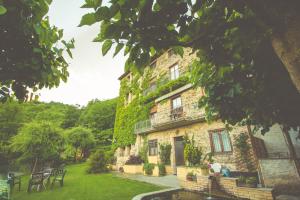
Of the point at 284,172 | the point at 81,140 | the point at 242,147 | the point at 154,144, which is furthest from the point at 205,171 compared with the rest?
the point at 81,140

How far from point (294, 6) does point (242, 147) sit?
34.0ft

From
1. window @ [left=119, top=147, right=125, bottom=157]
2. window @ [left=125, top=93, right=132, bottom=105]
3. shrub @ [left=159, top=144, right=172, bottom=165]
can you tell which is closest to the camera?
shrub @ [left=159, top=144, right=172, bottom=165]

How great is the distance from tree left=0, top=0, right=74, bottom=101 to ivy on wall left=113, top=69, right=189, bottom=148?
543 inches

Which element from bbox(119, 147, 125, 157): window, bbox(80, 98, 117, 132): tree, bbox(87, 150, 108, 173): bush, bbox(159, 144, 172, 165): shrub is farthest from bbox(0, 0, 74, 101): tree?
bbox(80, 98, 117, 132): tree

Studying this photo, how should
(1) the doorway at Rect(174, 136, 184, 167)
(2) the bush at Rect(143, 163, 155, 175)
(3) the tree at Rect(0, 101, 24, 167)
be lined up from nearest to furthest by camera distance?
(2) the bush at Rect(143, 163, 155, 175) < (1) the doorway at Rect(174, 136, 184, 167) < (3) the tree at Rect(0, 101, 24, 167)

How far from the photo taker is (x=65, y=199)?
7031 mm

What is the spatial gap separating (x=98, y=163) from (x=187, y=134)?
9990mm

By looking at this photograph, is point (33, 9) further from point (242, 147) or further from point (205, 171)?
point (242, 147)

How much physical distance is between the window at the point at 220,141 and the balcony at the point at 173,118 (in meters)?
1.45

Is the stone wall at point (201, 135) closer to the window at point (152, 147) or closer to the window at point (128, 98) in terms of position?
the window at point (152, 147)

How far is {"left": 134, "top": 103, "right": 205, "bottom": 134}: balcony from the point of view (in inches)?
510

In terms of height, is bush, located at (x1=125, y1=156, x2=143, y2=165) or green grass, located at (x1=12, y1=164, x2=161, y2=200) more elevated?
bush, located at (x1=125, y1=156, x2=143, y2=165)

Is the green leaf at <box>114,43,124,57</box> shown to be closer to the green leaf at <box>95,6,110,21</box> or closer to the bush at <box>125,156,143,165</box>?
the green leaf at <box>95,6,110,21</box>

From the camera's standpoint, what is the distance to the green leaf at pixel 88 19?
1.17 meters
